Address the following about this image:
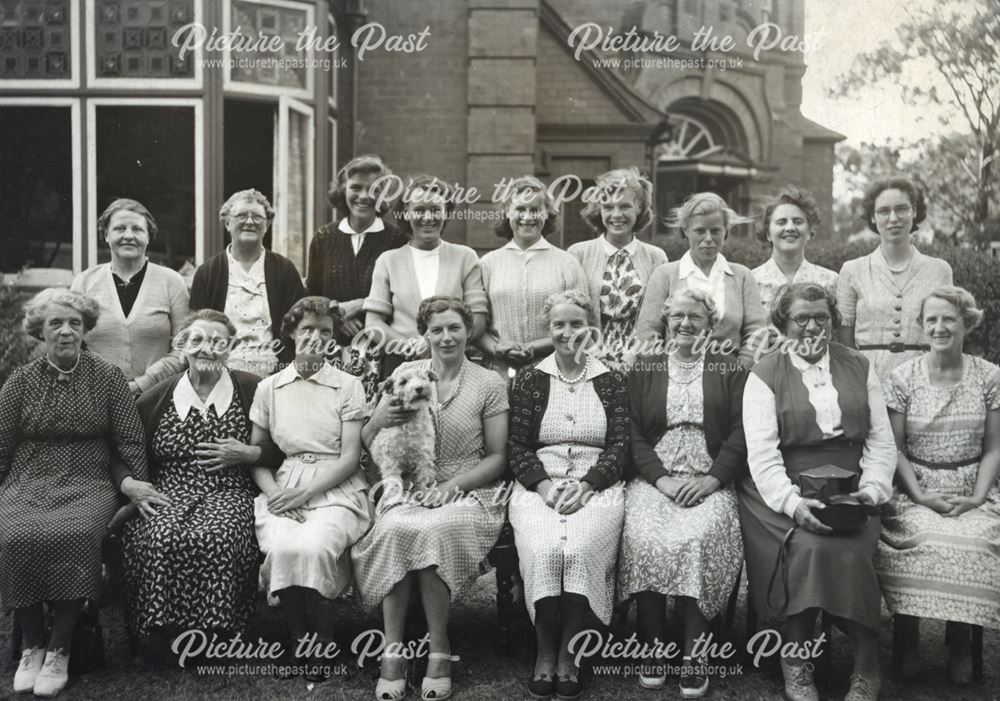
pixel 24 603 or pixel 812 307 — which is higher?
pixel 812 307

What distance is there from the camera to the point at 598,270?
16.6 feet

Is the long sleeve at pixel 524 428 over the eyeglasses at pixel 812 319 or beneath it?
beneath

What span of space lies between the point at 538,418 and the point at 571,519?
1.84 feet

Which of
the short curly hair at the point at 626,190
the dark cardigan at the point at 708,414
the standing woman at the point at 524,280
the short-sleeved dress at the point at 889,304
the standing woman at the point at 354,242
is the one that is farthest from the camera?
the standing woman at the point at 354,242

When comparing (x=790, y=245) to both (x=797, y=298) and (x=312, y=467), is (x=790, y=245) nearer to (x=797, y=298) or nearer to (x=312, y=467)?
(x=797, y=298)

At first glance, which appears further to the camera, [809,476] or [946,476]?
[946,476]

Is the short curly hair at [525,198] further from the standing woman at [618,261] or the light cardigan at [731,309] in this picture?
the light cardigan at [731,309]

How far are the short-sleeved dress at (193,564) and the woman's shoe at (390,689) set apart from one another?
2.31 ft

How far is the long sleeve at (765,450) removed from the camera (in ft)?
13.0

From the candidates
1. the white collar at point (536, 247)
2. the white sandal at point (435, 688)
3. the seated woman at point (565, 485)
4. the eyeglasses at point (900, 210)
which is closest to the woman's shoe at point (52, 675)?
the white sandal at point (435, 688)

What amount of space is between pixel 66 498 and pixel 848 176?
1574cm

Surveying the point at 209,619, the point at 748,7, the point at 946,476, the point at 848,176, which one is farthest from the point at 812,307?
the point at 848,176

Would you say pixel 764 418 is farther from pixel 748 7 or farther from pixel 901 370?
pixel 748 7

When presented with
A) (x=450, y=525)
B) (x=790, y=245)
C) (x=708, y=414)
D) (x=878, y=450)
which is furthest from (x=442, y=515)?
(x=790, y=245)
